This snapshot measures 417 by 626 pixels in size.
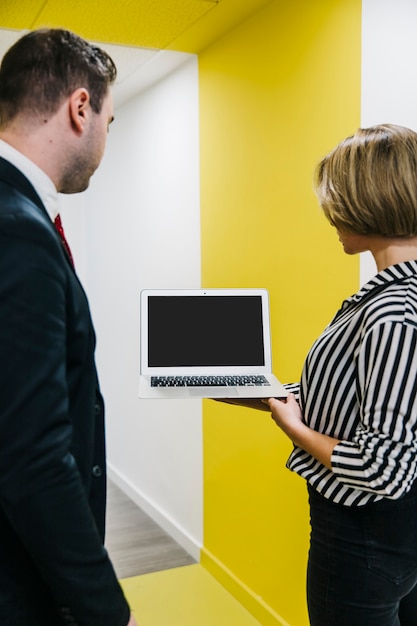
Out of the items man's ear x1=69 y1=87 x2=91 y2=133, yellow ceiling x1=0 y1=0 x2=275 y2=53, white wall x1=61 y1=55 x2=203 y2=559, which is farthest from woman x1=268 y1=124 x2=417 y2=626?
white wall x1=61 y1=55 x2=203 y2=559

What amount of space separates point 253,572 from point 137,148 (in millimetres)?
2094

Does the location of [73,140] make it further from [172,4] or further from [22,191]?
[172,4]

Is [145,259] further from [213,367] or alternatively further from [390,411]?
[390,411]

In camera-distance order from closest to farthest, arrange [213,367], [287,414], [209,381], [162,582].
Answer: [287,414] < [209,381] < [213,367] < [162,582]

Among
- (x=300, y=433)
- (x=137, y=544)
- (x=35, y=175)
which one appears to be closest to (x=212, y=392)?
(x=300, y=433)

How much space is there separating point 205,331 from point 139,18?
1.25m

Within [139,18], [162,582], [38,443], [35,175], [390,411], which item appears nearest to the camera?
[38,443]

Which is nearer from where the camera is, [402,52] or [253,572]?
[402,52]

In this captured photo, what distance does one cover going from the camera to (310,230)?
7.16 feet

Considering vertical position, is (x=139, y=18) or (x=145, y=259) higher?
(x=139, y=18)

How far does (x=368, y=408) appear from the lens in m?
1.14

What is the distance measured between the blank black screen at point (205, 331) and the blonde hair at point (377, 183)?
67 centimetres

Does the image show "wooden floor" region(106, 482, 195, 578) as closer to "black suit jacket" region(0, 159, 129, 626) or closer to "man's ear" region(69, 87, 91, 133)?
"black suit jacket" region(0, 159, 129, 626)

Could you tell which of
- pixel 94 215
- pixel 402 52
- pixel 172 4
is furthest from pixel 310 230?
pixel 94 215
